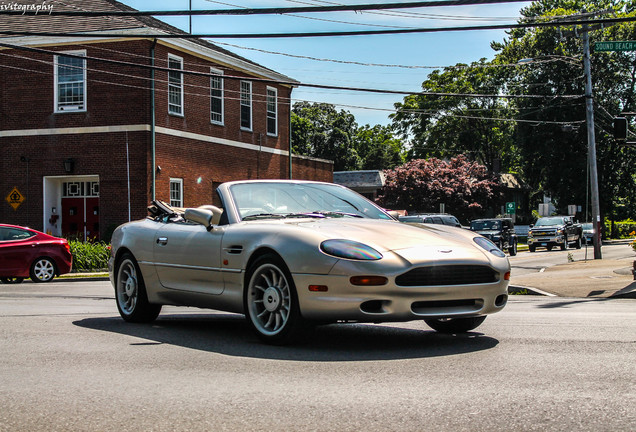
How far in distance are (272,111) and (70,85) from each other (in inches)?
432

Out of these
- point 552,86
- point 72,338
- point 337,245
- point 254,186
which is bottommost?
point 72,338

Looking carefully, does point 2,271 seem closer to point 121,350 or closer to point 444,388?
point 121,350

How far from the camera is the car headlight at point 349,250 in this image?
645cm

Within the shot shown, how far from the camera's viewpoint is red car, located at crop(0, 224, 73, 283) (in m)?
19.5

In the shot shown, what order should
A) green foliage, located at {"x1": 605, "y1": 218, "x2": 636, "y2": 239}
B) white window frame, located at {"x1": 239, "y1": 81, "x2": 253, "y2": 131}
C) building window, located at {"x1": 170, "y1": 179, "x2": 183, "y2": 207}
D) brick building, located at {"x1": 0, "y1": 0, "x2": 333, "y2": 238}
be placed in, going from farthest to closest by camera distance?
green foliage, located at {"x1": 605, "y1": 218, "x2": 636, "y2": 239}, white window frame, located at {"x1": 239, "y1": 81, "x2": 253, "y2": 131}, building window, located at {"x1": 170, "y1": 179, "x2": 183, "y2": 207}, brick building, located at {"x1": 0, "y1": 0, "x2": 333, "y2": 238}

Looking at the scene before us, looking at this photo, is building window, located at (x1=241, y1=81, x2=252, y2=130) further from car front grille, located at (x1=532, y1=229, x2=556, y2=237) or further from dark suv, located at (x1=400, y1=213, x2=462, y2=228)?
car front grille, located at (x1=532, y1=229, x2=556, y2=237)

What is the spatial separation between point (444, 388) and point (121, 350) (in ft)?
10.2

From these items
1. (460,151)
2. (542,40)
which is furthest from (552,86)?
(460,151)

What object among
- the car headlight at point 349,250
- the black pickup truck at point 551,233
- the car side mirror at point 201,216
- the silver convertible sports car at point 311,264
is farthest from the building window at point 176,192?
the car headlight at point 349,250

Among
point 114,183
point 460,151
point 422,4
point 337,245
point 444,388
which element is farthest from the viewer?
point 460,151

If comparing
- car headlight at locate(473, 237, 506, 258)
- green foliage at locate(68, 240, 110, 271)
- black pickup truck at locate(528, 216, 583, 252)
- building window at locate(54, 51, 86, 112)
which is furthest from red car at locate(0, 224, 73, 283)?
black pickup truck at locate(528, 216, 583, 252)

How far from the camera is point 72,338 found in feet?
25.3

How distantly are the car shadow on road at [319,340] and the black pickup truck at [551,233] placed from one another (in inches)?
1435

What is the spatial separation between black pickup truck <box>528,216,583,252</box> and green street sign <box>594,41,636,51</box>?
83.8 feet
